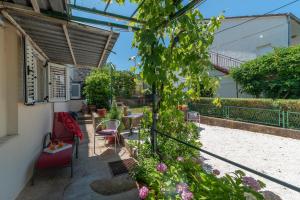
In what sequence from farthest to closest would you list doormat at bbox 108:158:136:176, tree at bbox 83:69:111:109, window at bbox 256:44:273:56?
window at bbox 256:44:273:56 < tree at bbox 83:69:111:109 < doormat at bbox 108:158:136:176

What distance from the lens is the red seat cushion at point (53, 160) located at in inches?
137

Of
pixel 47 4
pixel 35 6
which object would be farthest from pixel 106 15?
pixel 35 6

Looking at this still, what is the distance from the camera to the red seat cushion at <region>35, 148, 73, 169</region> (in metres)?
3.48

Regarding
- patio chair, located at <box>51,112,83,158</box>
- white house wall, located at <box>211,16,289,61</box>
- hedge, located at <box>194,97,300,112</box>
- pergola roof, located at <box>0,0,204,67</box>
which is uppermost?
white house wall, located at <box>211,16,289,61</box>

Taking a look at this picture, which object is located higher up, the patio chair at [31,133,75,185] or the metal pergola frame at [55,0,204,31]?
the metal pergola frame at [55,0,204,31]

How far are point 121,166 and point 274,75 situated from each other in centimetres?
880

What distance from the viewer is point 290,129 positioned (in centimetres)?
679

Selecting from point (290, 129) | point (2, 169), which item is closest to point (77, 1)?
point (2, 169)

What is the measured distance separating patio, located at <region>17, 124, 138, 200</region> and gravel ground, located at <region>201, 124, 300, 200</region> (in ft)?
6.90

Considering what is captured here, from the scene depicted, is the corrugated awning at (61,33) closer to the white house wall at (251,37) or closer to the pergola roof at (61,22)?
the pergola roof at (61,22)

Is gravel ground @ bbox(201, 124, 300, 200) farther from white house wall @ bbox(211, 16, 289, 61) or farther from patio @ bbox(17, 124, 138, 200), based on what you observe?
white house wall @ bbox(211, 16, 289, 61)

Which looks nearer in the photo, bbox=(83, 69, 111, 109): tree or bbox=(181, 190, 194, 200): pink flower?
bbox=(181, 190, 194, 200): pink flower

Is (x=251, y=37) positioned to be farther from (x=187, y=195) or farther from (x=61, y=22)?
Answer: (x=187, y=195)

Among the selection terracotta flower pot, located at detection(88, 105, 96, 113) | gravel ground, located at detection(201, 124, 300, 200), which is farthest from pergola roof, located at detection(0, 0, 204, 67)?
terracotta flower pot, located at detection(88, 105, 96, 113)
